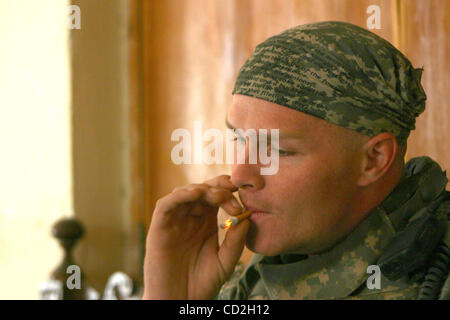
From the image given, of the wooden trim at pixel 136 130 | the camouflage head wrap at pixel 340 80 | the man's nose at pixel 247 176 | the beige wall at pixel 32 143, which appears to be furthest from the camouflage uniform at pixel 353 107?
the beige wall at pixel 32 143

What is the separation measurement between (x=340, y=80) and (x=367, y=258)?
0.92 ft

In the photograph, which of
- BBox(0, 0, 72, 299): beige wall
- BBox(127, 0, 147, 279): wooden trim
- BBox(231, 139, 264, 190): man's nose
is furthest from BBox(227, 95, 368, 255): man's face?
BBox(0, 0, 72, 299): beige wall

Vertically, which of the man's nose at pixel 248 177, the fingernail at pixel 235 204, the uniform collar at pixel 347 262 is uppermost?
the man's nose at pixel 248 177

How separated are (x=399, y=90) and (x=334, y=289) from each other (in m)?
0.32

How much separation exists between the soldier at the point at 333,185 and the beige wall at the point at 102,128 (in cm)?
62

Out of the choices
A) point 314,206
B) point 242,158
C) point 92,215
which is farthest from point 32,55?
point 314,206

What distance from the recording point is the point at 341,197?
786mm

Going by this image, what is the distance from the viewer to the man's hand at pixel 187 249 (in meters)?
0.82

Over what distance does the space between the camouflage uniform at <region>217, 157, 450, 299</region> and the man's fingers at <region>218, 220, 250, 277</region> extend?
6cm

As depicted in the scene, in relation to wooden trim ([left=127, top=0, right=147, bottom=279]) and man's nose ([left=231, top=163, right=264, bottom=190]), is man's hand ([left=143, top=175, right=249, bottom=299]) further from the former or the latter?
wooden trim ([left=127, top=0, right=147, bottom=279])

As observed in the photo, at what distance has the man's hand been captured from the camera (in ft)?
2.68

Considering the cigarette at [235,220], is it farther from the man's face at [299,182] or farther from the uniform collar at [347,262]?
the uniform collar at [347,262]

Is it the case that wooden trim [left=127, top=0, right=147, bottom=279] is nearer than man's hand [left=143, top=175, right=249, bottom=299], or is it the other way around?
man's hand [left=143, top=175, right=249, bottom=299]
